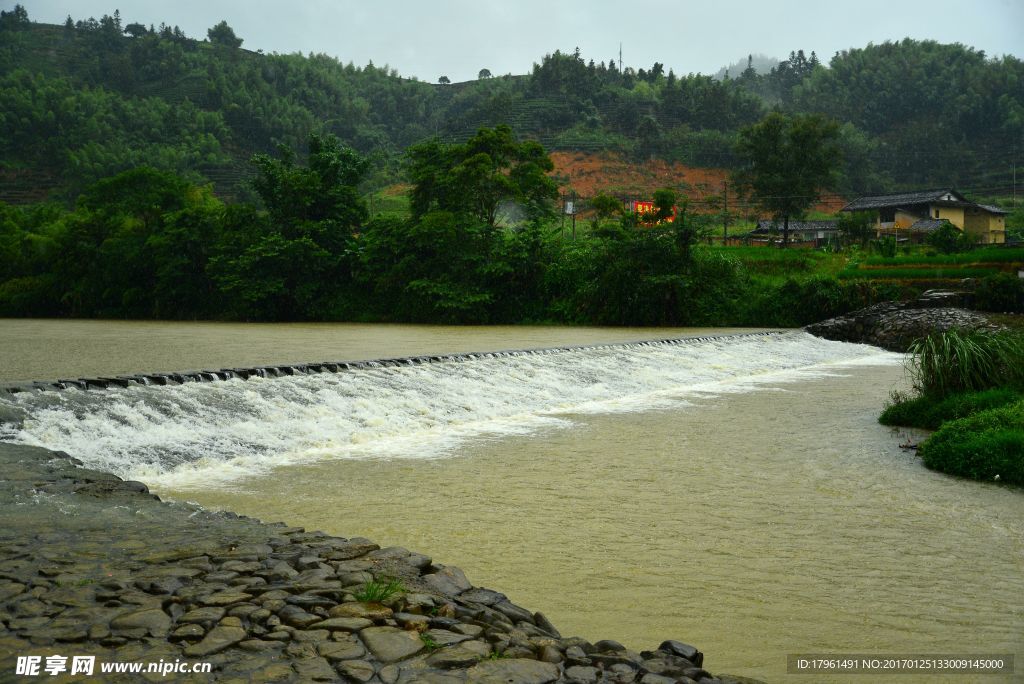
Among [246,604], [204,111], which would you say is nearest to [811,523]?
[246,604]

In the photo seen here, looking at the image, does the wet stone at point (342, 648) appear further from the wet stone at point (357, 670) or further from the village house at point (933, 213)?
the village house at point (933, 213)

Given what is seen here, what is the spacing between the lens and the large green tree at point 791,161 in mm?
45094

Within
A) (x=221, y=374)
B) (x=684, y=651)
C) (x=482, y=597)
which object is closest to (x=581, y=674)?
(x=684, y=651)

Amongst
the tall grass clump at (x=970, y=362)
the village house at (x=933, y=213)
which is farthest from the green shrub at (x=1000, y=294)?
the village house at (x=933, y=213)

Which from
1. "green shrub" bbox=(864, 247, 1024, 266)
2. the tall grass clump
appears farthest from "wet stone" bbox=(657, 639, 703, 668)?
"green shrub" bbox=(864, 247, 1024, 266)

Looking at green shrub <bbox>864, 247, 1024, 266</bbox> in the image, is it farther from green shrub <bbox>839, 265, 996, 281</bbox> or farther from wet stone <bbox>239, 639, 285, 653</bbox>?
wet stone <bbox>239, 639, 285, 653</bbox>

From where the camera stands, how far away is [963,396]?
9.71 meters

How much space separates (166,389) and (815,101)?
90707mm

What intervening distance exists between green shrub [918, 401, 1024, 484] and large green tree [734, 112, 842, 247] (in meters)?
37.6

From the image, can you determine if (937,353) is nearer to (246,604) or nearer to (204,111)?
(246,604)

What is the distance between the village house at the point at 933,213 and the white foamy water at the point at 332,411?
126ft

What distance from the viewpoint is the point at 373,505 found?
21.1ft

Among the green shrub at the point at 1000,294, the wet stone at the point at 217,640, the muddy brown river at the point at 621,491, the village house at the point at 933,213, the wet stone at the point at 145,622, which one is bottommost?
the muddy brown river at the point at 621,491

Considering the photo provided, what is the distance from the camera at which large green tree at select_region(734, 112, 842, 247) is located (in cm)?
4509
